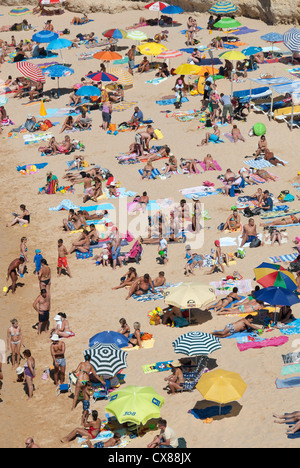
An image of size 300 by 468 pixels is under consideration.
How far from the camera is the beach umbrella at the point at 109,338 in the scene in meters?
19.8

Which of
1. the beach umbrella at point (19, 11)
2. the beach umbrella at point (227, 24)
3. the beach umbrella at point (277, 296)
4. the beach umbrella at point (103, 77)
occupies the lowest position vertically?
the beach umbrella at point (19, 11)

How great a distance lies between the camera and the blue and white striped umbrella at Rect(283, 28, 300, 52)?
36.7 m

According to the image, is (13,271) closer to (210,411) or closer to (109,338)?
(109,338)

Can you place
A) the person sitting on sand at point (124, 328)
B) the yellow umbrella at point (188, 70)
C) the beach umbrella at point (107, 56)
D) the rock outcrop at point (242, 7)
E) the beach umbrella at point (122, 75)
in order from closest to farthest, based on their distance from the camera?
the person sitting on sand at point (124, 328) → the yellow umbrella at point (188, 70) → the beach umbrella at point (122, 75) → the beach umbrella at point (107, 56) → the rock outcrop at point (242, 7)

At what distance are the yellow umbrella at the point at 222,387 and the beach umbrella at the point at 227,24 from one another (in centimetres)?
2536

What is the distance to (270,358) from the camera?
1928 centimetres

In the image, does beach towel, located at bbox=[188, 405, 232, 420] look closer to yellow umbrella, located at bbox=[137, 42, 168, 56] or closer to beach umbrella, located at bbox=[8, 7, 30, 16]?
yellow umbrella, located at bbox=[137, 42, 168, 56]

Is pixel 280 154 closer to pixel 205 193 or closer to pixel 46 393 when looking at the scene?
pixel 205 193

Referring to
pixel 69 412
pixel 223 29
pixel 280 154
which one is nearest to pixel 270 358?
pixel 69 412

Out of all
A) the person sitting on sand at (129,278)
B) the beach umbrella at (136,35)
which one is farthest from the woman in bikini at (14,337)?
the beach umbrella at (136,35)

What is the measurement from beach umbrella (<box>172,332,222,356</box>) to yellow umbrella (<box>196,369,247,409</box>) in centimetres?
108

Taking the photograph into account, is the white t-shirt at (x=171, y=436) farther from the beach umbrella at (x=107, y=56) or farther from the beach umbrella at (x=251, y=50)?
the beach umbrella at (x=107, y=56)

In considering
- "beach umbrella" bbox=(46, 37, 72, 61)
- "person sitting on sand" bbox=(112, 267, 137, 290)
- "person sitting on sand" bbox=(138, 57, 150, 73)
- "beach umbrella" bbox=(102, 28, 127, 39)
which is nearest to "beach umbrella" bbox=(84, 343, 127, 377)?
"person sitting on sand" bbox=(112, 267, 137, 290)

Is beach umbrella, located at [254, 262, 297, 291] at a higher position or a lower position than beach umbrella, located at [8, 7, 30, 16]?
higher
